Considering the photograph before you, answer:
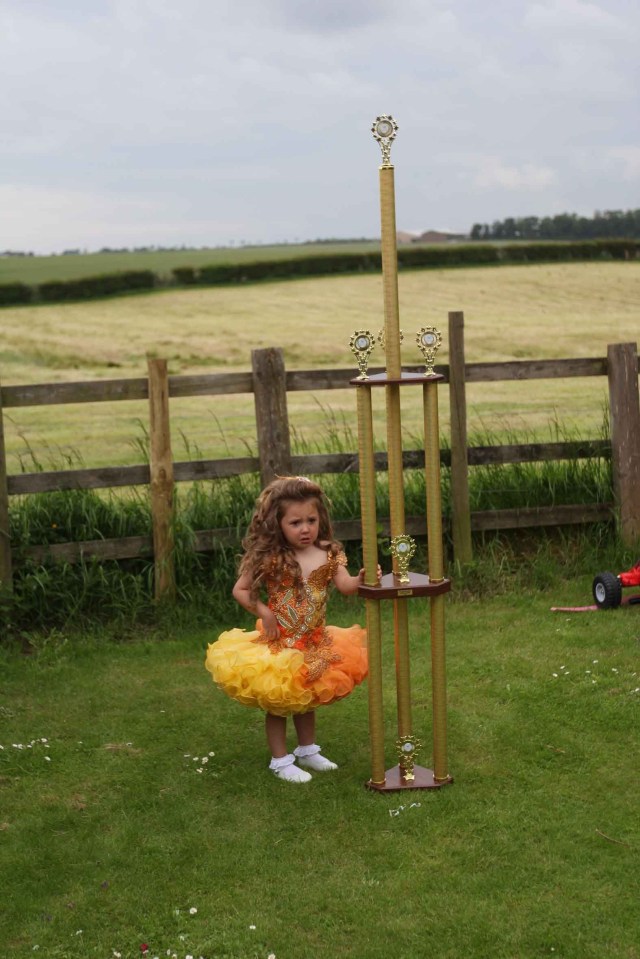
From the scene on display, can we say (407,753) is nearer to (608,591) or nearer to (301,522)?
(301,522)

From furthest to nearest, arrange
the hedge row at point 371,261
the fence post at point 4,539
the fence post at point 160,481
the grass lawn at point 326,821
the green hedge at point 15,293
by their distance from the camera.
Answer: the hedge row at point 371,261 < the green hedge at point 15,293 < the fence post at point 160,481 < the fence post at point 4,539 < the grass lawn at point 326,821

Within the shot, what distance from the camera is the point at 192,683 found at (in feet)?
23.2

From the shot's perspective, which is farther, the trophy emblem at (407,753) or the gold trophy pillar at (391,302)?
the trophy emblem at (407,753)

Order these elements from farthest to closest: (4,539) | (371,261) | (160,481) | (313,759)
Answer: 1. (371,261)
2. (160,481)
3. (4,539)
4. (313,759)

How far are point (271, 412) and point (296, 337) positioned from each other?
18.3 m

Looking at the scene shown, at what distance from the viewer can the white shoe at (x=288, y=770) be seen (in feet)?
18.0

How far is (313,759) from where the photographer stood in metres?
5.66

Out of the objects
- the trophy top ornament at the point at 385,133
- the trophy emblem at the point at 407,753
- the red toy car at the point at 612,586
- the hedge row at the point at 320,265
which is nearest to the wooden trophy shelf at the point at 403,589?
the trophy emblem at the point at 407,753

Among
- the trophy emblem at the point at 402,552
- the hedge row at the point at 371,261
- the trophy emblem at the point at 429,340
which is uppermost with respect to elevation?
the hedge row at the point at 371,261

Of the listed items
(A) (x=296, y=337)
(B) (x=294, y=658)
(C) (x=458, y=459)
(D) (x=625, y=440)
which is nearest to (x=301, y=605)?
(B) (x=294, y=658)

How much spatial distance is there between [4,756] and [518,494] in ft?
15.3

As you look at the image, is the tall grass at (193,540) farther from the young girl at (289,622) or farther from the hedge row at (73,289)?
the hedge row at (73,289)

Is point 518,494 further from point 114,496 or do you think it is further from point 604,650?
point 114,496

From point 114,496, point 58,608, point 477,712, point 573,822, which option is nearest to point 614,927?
point 573,822
